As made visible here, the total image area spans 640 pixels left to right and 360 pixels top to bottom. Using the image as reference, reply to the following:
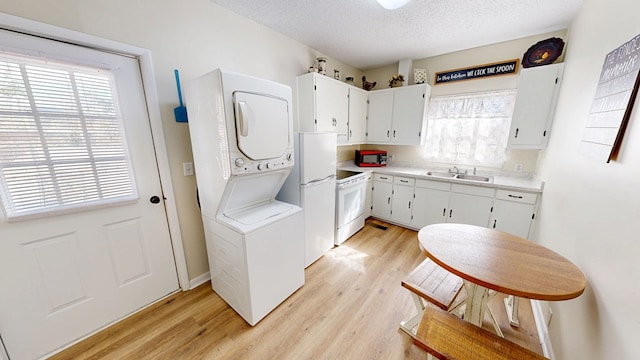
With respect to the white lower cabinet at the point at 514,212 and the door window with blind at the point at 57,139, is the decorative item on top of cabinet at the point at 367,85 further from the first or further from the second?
the door window with blind at the point at 57,139

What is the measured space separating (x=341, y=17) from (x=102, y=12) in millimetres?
1853

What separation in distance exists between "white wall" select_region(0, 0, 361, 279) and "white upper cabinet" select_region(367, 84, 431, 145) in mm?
1756

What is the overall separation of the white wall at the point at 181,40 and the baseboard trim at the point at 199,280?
0.10 feet

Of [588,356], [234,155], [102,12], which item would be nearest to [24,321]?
[234,155]

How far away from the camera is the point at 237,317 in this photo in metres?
1.73

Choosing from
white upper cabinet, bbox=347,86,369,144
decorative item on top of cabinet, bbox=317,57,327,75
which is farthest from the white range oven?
decorative item on top of cabinet, bbox=317,57,327,75

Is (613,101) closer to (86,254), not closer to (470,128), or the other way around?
(470,128)

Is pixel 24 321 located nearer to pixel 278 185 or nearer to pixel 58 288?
pixel 58 288

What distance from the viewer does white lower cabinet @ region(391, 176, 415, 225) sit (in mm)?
3129

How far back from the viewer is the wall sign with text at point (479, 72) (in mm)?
2646

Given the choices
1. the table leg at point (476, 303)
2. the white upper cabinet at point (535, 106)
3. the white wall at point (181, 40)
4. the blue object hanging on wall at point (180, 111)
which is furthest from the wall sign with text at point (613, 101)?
the blue object hanging on wall at point (180, 111)

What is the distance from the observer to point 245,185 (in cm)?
168

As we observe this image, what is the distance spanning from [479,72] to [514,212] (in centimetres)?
187

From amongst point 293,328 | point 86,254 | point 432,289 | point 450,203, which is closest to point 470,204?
point 450,203
